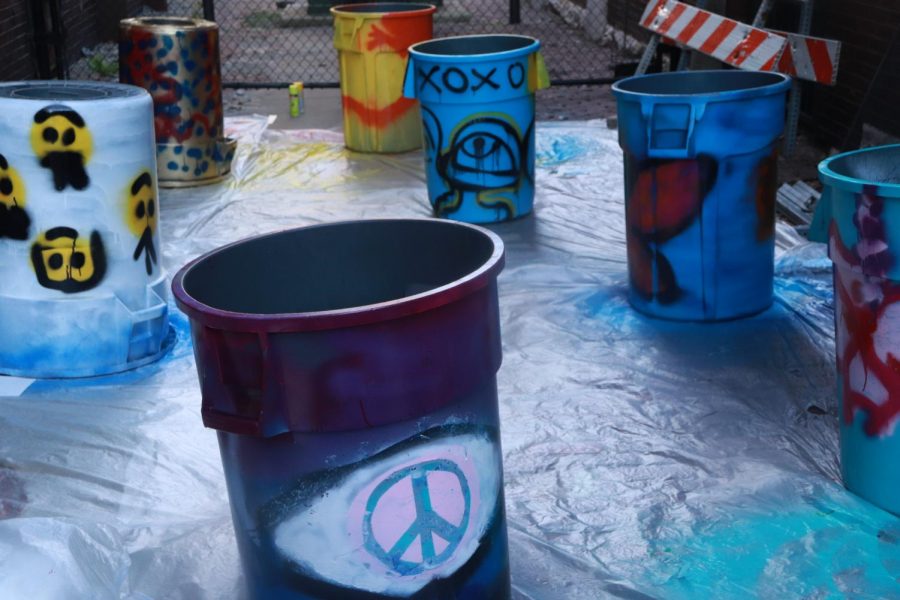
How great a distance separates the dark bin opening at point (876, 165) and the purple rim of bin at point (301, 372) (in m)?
1.29

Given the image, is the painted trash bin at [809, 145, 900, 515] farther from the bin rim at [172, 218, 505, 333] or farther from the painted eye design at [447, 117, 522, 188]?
the painted eye design at [447, 117, 522, 188]

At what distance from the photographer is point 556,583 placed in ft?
8.66

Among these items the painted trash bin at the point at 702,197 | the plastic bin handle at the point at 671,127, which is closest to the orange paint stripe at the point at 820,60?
the painted trash bin at the point at 702,197

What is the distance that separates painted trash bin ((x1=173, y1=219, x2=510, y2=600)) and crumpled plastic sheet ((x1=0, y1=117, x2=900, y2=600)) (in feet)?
1.81

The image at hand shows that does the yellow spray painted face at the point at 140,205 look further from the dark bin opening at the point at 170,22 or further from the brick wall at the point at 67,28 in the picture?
the brick wall at the point at 67,28

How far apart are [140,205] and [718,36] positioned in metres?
4.16

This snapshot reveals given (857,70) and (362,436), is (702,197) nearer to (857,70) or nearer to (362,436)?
(362,436)

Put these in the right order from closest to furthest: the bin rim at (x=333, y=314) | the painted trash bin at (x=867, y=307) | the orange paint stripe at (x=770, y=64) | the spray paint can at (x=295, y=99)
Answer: the bin rim at (x=333, y=314), the painted trash bin at (x=867, y=307), the orange paint stripe at (x=770, y=64), the spray paint can at (x=295, y=99)

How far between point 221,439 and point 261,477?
15 cm

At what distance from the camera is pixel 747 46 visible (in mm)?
6473

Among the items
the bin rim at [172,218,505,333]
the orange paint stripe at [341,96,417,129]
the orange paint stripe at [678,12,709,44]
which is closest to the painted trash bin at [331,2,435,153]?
the orange paint stripe at [341,96,417,129]

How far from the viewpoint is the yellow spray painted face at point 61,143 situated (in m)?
3.68

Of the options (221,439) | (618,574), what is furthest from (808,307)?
(221,439)

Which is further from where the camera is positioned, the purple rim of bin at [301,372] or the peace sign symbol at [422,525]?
the peace sign symbol at [422,525]
